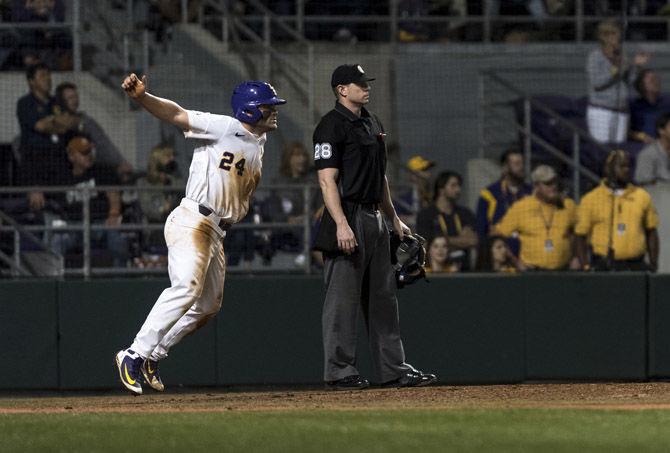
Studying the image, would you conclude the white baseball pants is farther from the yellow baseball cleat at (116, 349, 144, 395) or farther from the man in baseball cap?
the man in baseball cap

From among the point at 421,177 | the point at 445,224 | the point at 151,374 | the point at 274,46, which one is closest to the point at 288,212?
the point at 445,224

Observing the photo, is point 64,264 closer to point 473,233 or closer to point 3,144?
point 3,144

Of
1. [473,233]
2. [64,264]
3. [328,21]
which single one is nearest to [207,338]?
[64,264]

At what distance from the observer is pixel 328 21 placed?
14594mm

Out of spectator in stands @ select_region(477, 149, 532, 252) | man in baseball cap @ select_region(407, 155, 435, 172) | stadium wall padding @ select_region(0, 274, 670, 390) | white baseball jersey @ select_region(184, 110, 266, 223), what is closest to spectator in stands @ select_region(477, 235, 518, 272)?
spectator in stands @ select_region(477, 149, 532, 252)

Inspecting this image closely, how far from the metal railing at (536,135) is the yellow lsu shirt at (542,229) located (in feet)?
3.75

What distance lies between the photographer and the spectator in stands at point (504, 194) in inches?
490

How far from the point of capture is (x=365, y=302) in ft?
29.3

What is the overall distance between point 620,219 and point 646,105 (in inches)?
Result: 107

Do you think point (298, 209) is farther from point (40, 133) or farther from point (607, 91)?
point (607, 91)

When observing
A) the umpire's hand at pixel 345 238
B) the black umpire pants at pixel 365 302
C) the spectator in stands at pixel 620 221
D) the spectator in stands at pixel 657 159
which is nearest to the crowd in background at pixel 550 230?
the spectator in stands at pixel 620 221

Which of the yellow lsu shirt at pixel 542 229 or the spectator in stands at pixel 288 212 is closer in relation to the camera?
the spectator in stands at pixel 288 212

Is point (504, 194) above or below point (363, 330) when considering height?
above

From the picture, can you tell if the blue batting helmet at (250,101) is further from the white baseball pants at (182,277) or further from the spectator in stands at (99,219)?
the spectator in stands at (99,219)
